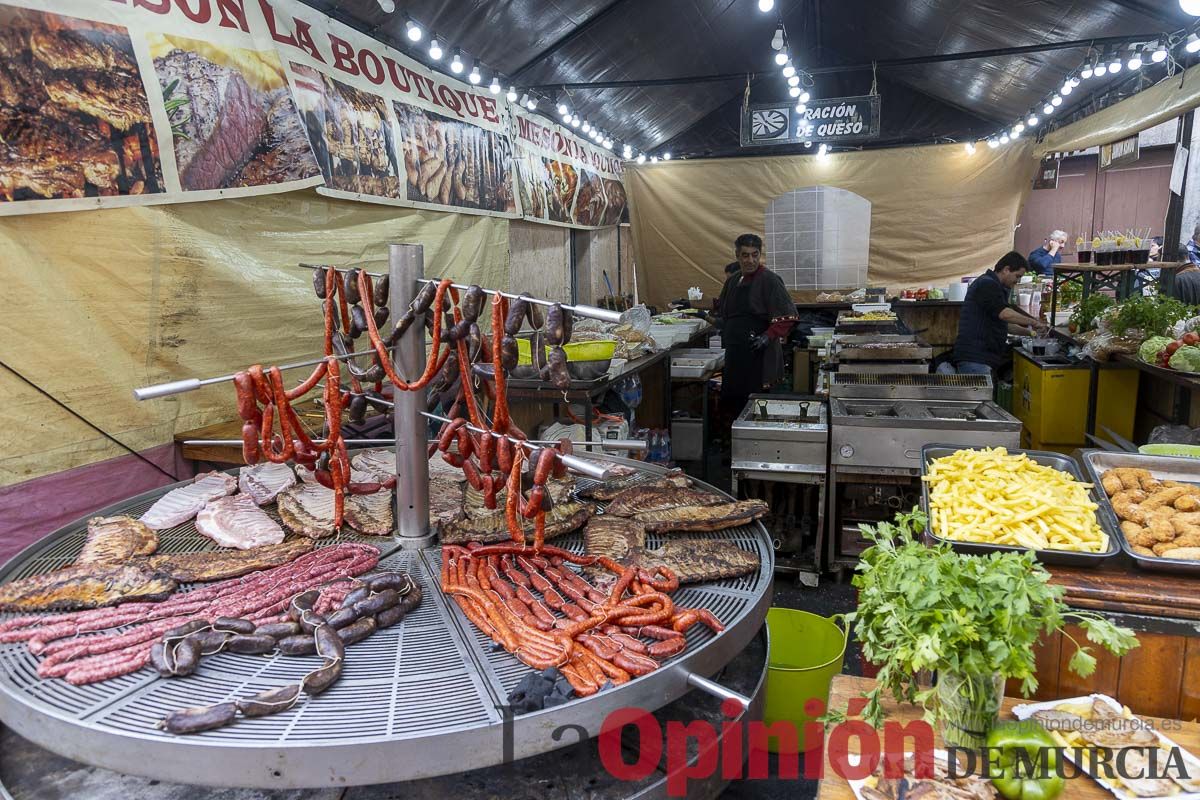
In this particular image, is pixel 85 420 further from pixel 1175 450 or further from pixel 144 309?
pixel 1175 450

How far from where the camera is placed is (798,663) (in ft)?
12.1

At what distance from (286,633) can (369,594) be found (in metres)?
0.26

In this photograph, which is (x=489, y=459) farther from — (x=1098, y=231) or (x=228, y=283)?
(x=1098, y=231)

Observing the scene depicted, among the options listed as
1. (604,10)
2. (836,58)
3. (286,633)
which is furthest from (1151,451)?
(836,58)

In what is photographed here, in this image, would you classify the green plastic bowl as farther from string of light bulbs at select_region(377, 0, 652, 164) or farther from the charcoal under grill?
string of light bulbs at select_region(377, 0, 652, 164)

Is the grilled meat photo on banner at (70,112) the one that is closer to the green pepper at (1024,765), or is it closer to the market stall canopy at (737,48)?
the market stall canopy at (737,48)

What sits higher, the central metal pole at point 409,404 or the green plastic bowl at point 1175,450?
the central metal pole at point 409,404

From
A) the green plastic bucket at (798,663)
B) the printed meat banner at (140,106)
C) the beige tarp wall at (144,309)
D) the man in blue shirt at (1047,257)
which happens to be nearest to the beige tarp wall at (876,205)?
the man in blue shirt at (1047,257)

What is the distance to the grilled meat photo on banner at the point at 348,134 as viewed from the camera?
4.75 metres

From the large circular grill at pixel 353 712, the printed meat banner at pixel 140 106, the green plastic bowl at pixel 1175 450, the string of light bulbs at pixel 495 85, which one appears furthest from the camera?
the string of light bulbs at pixel 495 85

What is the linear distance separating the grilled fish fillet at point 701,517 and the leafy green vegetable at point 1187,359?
4.28 m

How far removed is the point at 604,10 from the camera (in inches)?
290

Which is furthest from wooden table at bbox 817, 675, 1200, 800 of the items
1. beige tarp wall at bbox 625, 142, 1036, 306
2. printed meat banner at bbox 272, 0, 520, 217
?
beige tarp wall at bbox 625, 142, 1036, 306

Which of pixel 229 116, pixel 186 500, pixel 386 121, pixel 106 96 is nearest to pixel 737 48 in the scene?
pixel 386 121
